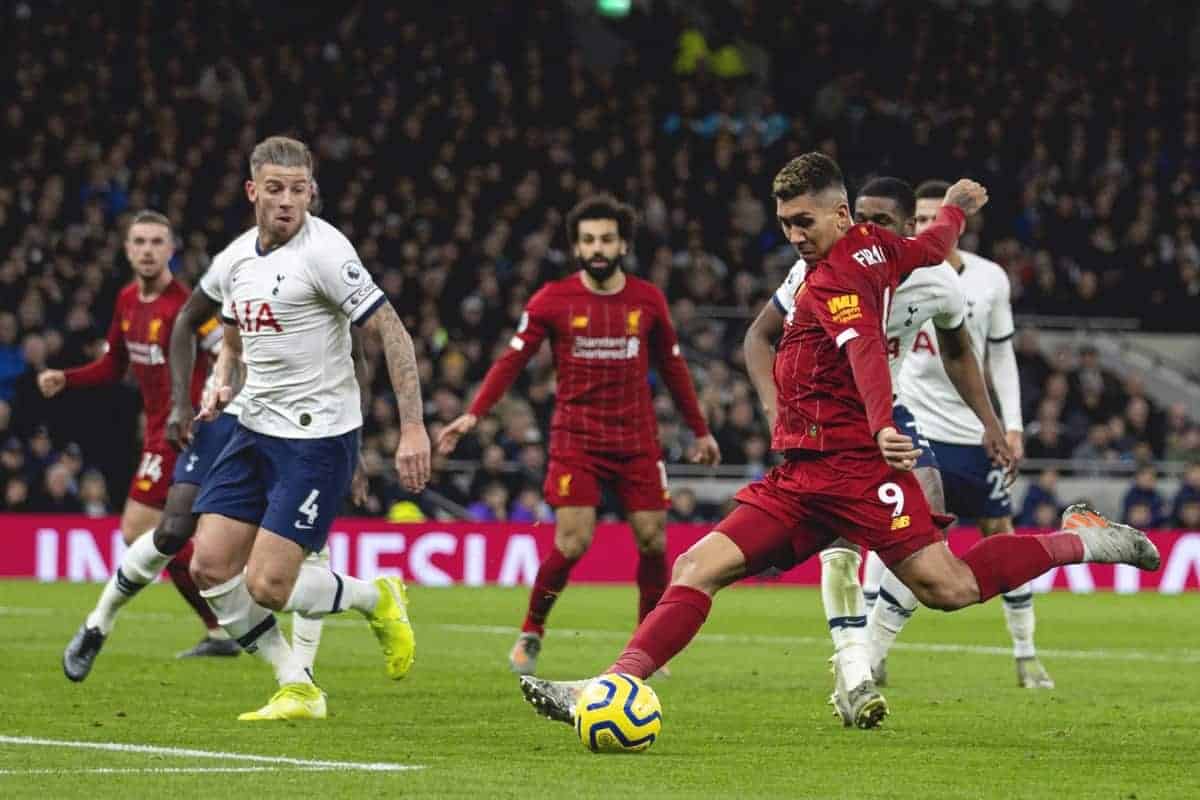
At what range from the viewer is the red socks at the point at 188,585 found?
1305 centimetres

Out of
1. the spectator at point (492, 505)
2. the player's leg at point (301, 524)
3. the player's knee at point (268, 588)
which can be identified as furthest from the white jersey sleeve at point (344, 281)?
the spectator at point (492, 505)

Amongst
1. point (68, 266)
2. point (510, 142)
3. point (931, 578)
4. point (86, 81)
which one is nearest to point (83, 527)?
point (68, 266)

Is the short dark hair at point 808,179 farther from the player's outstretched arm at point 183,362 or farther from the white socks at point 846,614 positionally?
the player's outstretched arm at point 183,362

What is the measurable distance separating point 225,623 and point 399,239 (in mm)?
16164

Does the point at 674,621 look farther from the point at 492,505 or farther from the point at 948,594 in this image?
the point at 492,505

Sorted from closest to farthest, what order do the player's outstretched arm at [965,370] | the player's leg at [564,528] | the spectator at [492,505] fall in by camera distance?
the player's outstretched arm at [965,370] < the player's leg at [564,528] < the spectator at [492,505]

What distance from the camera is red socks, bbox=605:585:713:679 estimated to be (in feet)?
25.4

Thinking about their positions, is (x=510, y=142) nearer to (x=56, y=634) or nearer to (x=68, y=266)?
(x=68, y=266)

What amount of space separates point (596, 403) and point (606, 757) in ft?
15.1

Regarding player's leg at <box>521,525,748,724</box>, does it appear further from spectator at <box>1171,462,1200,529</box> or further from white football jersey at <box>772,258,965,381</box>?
spectator at <box>1171,462,1200,529</box>

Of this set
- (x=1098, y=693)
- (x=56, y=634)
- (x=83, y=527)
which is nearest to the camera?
(x=1098, y=693)

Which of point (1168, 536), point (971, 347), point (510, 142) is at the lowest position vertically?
point (1168, 536)

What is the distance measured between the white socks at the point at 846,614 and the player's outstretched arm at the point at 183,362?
3.01 m

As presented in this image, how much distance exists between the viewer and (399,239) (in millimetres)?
25484
